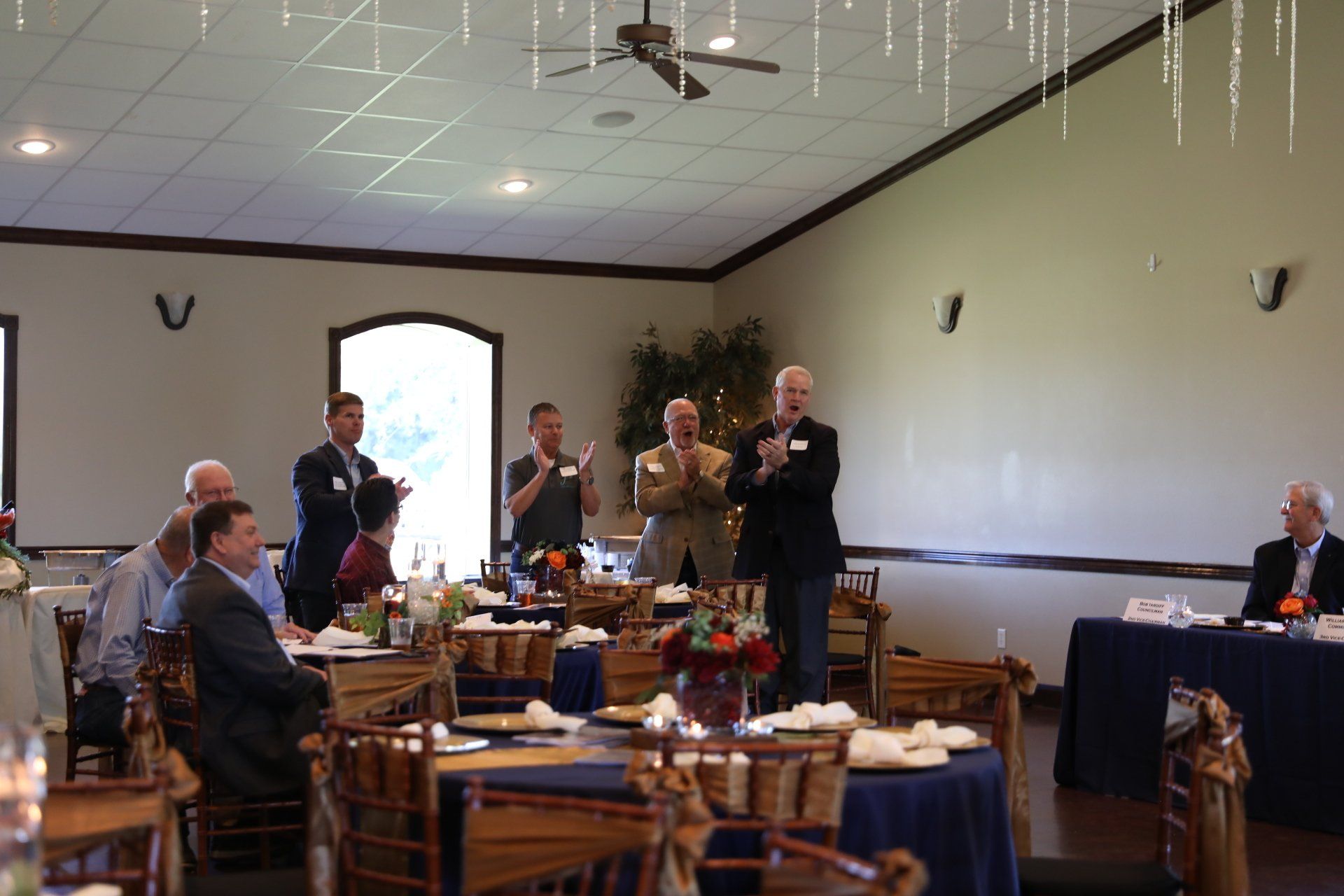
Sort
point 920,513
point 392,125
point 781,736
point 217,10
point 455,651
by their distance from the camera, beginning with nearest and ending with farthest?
1. point 781,736
2. point 455,651
3. point 217,10
4. point 392,125
5. point 920,513

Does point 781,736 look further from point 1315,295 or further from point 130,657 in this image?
point 1315,295

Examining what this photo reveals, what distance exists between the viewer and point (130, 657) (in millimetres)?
4906

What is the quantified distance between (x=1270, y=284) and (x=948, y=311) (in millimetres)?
2605

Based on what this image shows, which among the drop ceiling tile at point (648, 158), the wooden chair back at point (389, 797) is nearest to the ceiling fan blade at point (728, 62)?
the drop ceiling tile at point (648, 158)

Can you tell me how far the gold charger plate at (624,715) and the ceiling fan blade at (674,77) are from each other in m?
3.27

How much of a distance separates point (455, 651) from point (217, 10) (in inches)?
157

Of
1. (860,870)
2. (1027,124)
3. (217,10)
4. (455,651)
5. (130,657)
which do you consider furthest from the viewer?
(1027,124)

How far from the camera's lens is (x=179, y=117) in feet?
26.7

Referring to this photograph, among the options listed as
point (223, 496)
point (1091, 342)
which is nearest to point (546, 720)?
point (223, 496)

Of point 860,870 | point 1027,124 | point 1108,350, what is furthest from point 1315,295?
point 860,870

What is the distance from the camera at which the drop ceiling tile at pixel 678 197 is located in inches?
403

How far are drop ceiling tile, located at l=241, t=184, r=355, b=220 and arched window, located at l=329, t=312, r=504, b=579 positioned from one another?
4.75ft

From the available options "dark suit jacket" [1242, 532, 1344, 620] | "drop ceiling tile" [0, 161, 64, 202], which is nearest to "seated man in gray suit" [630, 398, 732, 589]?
"dark suit jacket" [1242, 532, 1344, 620]

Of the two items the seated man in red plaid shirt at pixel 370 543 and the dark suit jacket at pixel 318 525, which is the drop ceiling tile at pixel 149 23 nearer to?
the dark suit jacket at pixel 318 525
